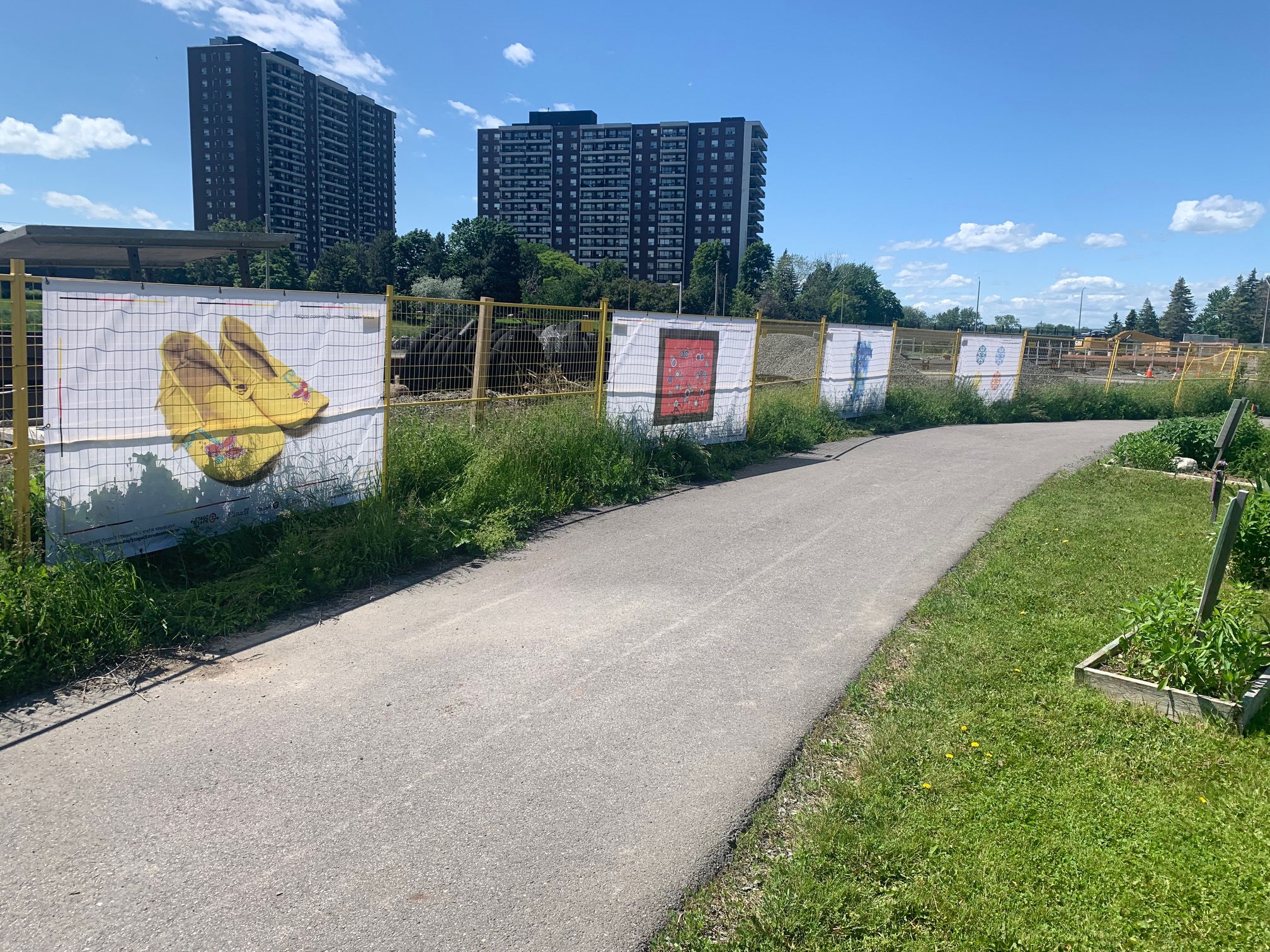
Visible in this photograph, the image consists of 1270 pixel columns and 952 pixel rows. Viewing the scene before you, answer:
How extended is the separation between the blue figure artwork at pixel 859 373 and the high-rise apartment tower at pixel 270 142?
132063 mm

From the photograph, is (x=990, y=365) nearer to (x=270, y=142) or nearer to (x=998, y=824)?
(x=998, y=824)

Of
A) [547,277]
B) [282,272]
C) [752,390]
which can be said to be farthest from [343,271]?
[752,390]

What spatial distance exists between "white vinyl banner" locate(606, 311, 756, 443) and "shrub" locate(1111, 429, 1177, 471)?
603 cm

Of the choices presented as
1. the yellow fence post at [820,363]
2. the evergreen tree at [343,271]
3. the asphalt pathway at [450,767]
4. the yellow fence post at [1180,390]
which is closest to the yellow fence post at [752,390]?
the yellow fence post at [820,363]

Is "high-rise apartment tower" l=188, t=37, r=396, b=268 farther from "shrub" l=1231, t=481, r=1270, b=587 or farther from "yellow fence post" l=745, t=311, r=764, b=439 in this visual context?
"shrub" l=1231, t=481, r=1270, b=587

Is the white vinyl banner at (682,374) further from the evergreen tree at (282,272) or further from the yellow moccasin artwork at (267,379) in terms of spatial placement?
Answer: the evergreen tree at (282,272)

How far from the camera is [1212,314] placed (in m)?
143

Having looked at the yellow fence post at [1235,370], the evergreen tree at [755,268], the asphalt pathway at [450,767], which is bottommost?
the asphalt pathway at [450,767]

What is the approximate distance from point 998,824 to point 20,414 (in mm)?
5818

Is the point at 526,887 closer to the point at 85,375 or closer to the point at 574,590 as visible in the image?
the point at 574,590

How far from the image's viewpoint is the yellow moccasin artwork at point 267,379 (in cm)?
626

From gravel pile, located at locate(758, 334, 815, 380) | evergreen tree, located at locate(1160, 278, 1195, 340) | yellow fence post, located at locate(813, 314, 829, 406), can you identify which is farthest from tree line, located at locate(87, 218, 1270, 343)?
yellow fence post, located at locate(813, 314, 829, 406)

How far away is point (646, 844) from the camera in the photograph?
345 cm

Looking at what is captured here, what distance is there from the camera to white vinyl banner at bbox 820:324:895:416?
16.5 m
